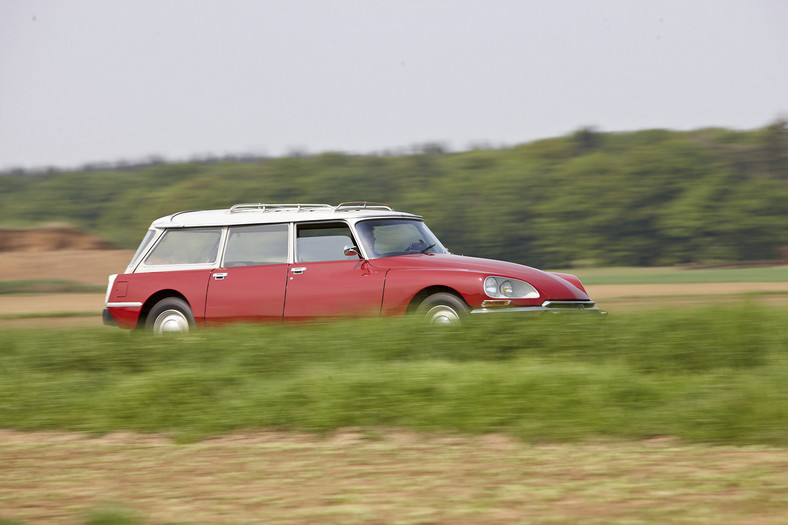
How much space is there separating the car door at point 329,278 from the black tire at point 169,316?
1.30m

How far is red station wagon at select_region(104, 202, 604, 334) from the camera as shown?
8891 mm

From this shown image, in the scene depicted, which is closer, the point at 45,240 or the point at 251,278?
the point at 251,278

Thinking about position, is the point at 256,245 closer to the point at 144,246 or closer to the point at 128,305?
the point at 144,246

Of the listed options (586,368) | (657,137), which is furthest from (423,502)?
(657,137)

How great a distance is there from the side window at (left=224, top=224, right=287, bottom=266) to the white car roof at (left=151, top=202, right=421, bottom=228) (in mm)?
92

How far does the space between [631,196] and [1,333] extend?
2087 inches

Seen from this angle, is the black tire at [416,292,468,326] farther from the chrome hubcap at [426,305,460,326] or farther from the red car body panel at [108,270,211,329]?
the red car body panel at [108,270,211,329]

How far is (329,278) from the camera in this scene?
940 centimetres

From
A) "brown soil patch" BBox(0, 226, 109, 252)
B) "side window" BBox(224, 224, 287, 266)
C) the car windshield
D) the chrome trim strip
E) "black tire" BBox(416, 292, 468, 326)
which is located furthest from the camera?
"brown soil patch" BBox(0, 226, 109, 252)

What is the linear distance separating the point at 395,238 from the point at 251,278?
1694mm

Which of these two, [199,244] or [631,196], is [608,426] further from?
[631,196]

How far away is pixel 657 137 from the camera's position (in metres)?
71.6

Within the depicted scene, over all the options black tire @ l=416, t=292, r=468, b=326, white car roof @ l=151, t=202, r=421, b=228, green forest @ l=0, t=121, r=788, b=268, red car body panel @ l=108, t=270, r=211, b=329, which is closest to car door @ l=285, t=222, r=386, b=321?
white car roof @ l=151, t=202, r=421, b=228

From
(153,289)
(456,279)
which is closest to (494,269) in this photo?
(456,279)
